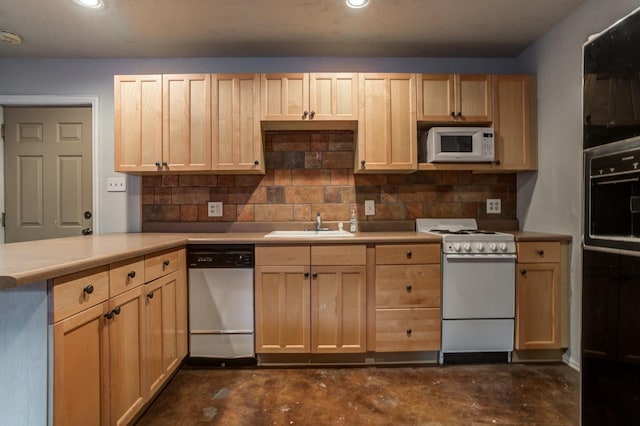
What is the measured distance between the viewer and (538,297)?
224 centimetres

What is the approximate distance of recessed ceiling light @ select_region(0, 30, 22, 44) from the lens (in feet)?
7.57

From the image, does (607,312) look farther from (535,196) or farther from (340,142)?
(340,142)

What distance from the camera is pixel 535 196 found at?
2586 mm

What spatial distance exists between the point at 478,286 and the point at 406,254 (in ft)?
1.79

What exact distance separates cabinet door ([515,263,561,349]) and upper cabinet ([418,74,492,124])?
3.90 feet

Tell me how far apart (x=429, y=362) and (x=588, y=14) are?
251 cm

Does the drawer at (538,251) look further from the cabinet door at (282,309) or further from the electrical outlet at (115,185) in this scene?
the electrical outlet at (115,185)

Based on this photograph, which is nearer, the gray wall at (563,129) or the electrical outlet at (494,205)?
the gray wall at (563,129)

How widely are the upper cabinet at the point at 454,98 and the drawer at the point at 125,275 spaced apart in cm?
214

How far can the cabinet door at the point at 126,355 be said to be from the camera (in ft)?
4.57

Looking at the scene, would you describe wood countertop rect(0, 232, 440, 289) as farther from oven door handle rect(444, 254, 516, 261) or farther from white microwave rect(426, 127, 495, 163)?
white microwave rect(426, 127, 495, 163)

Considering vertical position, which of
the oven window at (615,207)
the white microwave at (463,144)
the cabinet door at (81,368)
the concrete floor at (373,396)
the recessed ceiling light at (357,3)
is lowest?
the concrete floor at (373,396)

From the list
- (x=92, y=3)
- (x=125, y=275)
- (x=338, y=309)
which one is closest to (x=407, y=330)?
(x=338, y=309)

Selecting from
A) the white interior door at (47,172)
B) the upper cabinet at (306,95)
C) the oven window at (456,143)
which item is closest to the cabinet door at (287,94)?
the upper cabinet at (306,95)
